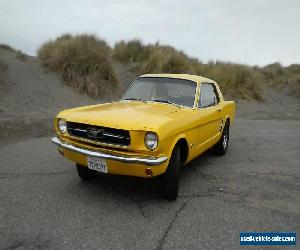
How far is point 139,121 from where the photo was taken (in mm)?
4660

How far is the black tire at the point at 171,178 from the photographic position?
487 centimetres

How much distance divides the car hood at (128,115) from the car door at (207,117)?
A: 1.56 feet

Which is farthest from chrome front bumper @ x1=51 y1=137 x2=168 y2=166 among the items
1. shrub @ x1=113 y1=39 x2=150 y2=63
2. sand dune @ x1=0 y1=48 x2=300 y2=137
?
shrub @ x1=113 y1=39 x2=150 y2=63

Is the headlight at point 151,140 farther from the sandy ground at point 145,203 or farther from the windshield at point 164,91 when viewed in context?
the windshield at point 164,91

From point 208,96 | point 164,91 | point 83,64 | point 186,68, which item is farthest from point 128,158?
point 186,68

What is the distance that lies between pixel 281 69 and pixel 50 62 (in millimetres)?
22989

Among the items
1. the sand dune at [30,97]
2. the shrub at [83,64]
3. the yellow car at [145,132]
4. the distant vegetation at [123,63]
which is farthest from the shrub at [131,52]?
the yellow car at [145,132]

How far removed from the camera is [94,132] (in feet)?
15.8

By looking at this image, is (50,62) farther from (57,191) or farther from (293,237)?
(293,237)

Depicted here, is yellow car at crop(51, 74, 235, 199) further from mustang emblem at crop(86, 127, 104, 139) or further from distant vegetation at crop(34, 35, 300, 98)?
distant vegetation at crop(34, 35, 300, 98)

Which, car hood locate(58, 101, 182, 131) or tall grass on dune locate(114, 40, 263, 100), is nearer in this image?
car hood locate(58, 101, 182, 131)

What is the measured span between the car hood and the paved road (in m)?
1.03

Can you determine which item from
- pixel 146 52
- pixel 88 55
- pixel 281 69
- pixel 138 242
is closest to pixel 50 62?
pixel 88 55

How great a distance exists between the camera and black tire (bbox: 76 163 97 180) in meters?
5.71
